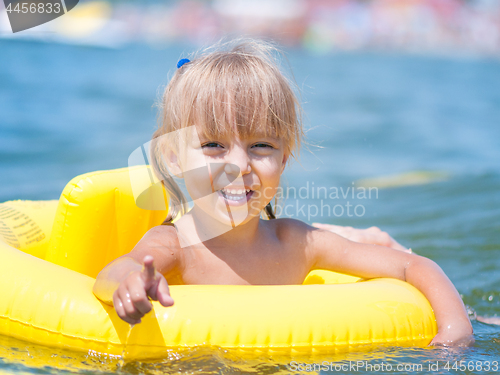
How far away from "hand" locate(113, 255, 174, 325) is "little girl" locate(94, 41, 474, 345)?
30 cm

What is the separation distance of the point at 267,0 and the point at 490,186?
38308 millimetres

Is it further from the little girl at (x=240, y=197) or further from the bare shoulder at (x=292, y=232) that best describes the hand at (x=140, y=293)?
the bare shoulder at (x=292, y=232)

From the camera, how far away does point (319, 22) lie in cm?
4116

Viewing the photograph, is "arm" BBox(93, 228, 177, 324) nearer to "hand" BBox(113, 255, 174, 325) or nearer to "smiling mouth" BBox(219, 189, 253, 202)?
"hand" BBox(113, 255, 174, 325)

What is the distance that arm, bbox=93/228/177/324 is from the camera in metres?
1.51

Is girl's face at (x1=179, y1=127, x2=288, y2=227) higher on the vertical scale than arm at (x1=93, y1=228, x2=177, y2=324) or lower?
higher

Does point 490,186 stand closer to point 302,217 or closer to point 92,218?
point 302,217

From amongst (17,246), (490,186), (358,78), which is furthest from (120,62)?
(17,246)

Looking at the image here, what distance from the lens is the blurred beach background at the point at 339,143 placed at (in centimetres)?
244

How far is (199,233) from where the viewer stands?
2.29 meters

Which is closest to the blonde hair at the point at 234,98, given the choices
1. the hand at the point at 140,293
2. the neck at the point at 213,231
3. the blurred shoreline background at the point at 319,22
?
the neck at the point at 213,231

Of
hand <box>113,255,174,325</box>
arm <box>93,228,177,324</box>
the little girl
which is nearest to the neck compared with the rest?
the little girl

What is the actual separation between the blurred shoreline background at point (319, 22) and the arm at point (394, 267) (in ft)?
99.9

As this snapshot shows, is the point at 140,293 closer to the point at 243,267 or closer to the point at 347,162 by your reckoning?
the point at 243,267
